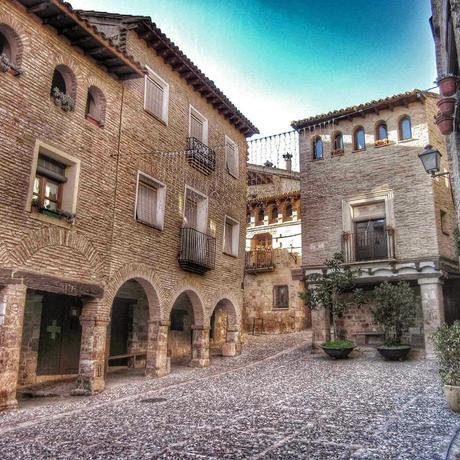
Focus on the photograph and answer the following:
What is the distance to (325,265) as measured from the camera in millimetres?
18172

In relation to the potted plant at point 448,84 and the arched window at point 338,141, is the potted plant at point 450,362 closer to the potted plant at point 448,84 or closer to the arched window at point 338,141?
the potted plant at point 448,84

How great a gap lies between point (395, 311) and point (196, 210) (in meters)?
7.57

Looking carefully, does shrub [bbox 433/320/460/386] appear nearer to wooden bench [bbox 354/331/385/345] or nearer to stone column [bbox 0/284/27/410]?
stone column [bbox 0/284/27/410]

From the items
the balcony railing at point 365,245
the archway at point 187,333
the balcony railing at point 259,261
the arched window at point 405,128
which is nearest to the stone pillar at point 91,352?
the archway at point 187,333

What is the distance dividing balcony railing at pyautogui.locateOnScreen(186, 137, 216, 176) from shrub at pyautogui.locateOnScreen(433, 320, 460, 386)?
9.79 metres

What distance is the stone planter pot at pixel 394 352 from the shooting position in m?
14.8

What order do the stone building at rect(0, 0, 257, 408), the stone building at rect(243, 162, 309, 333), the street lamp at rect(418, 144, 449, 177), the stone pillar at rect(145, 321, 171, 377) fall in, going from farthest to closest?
the stone building at rect(243, 162, 309, 333) → the stone pillar at rect(145, 321, 171, 377) → the stone building at rect(0, 0, 257, 408) → the street lamp at rect(418, 144, 449, 177)

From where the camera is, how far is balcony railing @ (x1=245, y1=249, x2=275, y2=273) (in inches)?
1034

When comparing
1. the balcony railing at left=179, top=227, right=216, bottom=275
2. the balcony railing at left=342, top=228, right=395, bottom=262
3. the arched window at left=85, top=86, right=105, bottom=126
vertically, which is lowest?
the balcony railing at left=179, top=227, right=216, bottom=275

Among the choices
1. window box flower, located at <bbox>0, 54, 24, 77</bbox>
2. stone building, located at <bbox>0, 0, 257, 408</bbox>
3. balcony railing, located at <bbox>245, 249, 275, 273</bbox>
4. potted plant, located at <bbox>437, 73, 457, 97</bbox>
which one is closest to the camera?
potted plant, located at <bbox>437, 73, 457, 97</bbox>

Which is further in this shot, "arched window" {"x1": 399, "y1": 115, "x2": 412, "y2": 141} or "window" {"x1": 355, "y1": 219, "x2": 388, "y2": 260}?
"arched window" {"x1": 399, "y1": 115, "x2": 412, "y2": 141}

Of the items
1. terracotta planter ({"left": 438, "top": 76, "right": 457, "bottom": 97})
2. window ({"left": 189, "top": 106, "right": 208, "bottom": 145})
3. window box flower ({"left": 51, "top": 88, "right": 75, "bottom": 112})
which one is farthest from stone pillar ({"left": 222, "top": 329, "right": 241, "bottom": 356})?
terracotta planter ({"left": 438, "top": 76, "right": 457, "bottom": 97})

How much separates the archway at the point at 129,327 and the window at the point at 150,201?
8.94 feet

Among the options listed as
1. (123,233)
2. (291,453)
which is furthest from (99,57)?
(291,453)
